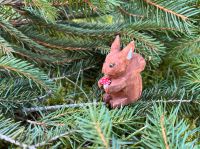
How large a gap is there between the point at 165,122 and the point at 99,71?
416 mm

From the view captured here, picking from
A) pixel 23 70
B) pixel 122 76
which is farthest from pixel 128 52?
pixel 23 70

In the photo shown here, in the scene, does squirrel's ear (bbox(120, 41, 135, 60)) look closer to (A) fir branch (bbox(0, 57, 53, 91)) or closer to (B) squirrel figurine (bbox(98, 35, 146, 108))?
(B) squirrel figurine (bbox(98, 35, 146, 108))

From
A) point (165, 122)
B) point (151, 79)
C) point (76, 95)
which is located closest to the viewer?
point (165, 122)

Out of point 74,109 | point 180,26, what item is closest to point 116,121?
point 74,109

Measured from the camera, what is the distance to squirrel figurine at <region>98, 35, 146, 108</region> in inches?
24.4

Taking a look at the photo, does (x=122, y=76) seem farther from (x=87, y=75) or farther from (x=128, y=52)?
(x=87, y=75)

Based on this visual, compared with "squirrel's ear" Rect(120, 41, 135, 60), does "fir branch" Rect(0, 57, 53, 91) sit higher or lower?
lower

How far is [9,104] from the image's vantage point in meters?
0.62

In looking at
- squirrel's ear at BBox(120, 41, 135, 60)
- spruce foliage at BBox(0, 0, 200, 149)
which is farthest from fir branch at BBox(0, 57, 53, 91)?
squirrel's ear at BBox(120, 41, 135, 60)

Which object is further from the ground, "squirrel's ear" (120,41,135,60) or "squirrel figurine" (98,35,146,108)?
"squirrel's ear" (120,41,135,60)

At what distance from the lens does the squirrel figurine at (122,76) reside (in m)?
0.62

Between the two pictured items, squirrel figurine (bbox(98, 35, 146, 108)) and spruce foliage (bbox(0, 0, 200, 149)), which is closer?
spruce foliage (bbox(0, 0, 200, 149))

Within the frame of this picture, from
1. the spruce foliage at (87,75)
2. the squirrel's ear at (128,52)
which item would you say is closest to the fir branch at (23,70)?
the spruce foliage at (87,75)

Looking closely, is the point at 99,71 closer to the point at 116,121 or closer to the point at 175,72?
the point at 175,72
